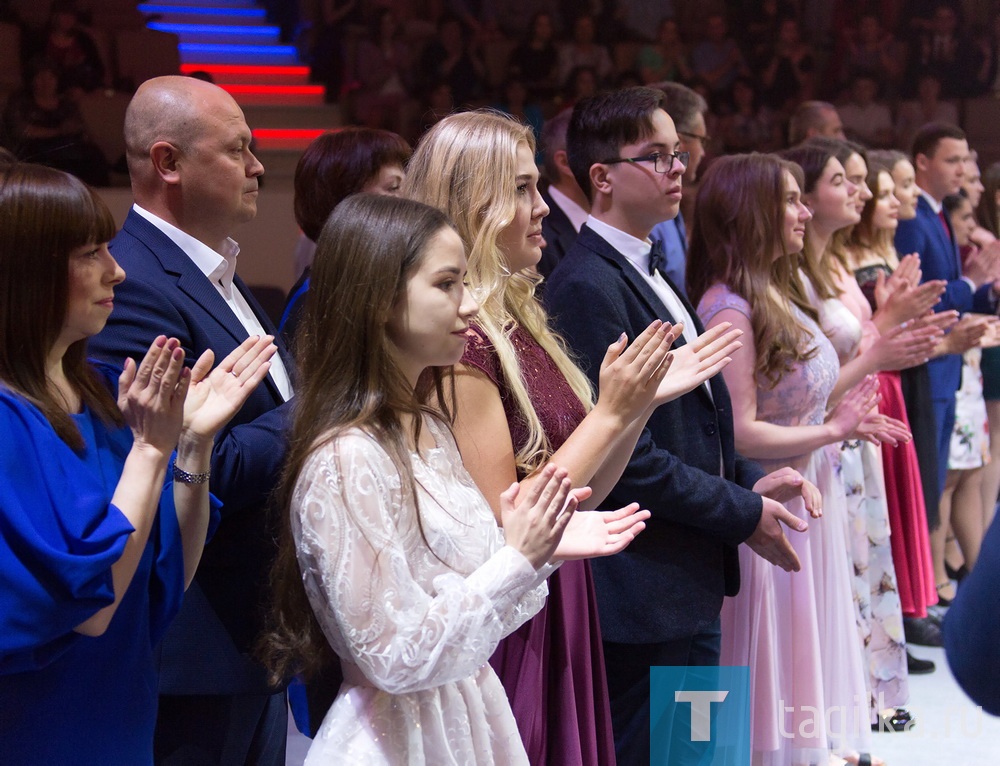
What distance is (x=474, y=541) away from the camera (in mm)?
1640

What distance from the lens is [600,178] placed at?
2619mm

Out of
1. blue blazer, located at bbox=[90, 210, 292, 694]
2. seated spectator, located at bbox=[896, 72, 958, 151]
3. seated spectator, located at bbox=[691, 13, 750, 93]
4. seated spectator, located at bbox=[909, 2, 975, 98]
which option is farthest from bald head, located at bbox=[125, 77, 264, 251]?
seated spectator, located at bbox=[909, 2, 975, 98]

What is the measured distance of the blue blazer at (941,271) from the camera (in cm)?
452

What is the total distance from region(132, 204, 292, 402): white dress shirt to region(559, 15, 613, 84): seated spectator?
20.1 ft

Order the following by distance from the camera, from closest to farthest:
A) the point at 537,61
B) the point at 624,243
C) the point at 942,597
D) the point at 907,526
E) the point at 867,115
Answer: the point at 624,243, the point at 907,526, the point at 942,597, the point at 537,61, the point at 867,115

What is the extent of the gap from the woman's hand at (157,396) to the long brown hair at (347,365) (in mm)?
159

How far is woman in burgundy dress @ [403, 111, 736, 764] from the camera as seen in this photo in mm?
1907

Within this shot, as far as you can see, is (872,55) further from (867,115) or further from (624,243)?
(624,243)

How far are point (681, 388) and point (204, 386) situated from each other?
2.69 feet

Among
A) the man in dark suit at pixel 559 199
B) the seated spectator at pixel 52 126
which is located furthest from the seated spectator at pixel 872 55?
the seated spectator at pixel 52 126

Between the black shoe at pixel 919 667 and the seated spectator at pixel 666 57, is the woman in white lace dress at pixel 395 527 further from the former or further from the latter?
the seated spectator at pixel 666 57

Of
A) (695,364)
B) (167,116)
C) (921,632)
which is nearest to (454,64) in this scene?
(921,632)

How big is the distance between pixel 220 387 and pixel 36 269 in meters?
0.28

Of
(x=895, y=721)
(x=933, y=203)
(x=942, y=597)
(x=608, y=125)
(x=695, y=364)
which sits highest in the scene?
(x=608, y=125)
